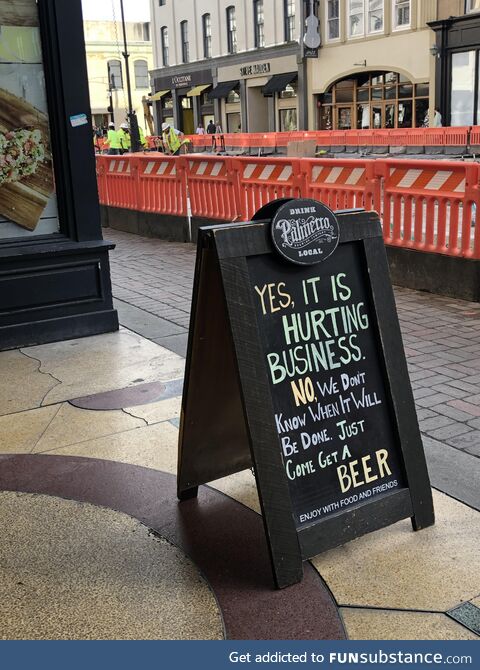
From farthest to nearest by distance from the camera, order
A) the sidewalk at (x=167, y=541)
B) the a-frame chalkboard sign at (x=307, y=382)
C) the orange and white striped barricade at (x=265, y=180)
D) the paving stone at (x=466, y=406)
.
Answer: the orange and white striped barricade at (x=265, y=180)
the paving stone at (x=466, y=406)
the a-frame chalkboard sign at (x=307, y=382)
the sidewalk at (x=167, y=541)

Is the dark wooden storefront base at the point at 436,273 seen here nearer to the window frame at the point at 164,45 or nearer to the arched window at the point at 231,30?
the arched window at the point at 231,30

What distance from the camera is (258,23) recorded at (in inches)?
1715

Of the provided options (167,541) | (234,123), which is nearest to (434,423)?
(167,541)

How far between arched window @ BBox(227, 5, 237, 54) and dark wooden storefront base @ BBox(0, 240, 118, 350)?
141 feet

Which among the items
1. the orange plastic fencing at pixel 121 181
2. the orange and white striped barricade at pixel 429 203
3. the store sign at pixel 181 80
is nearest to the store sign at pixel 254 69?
the store sign at pixel 181 80

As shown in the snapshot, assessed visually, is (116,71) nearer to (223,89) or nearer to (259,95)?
(223,89)

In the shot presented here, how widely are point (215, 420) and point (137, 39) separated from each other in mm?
81885

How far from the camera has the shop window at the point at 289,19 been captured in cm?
4066

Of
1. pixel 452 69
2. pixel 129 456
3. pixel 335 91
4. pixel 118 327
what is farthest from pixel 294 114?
pixel 129 456

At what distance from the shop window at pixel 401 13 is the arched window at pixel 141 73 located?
152 ft

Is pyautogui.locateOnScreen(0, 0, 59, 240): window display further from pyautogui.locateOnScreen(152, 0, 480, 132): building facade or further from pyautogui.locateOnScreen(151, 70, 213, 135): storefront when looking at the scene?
pyautogui.locateOnScreen(151, 70, 213, 135): storefront

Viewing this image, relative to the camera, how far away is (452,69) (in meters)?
31.1

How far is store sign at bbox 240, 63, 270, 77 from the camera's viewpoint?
4284 centimetres

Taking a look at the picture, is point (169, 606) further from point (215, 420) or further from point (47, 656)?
point (215, 420)
